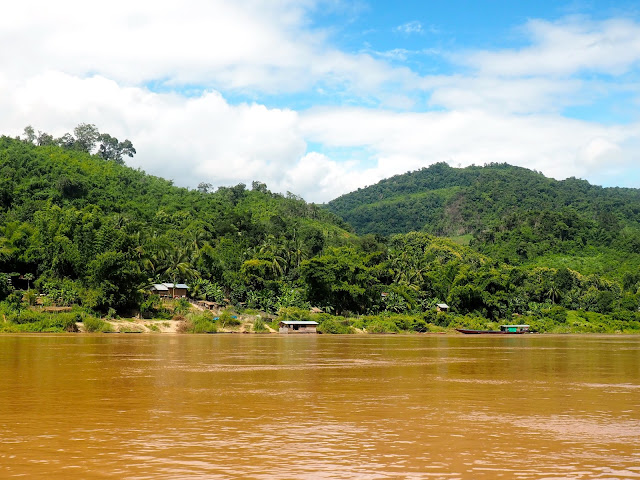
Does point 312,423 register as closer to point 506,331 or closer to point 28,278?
point 28,278

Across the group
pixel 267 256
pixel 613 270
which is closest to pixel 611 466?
pixel 267 256

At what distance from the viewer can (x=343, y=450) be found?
12.5 m

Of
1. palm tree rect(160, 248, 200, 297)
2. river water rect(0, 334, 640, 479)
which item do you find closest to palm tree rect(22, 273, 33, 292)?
palm tree rect(160, 248, 200, 297)

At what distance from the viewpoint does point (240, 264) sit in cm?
9256

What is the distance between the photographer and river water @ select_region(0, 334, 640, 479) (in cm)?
1120

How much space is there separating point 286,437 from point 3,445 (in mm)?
5711

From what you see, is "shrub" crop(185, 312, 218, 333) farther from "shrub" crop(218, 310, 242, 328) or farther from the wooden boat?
the wooden boat

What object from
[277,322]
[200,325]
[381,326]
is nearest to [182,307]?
[200,325]

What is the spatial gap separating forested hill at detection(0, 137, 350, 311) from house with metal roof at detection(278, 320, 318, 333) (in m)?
11.4

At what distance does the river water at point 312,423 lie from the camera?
→ 36.7 ft

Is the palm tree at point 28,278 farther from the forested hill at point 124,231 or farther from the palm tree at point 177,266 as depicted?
the palm tree at point 177,266

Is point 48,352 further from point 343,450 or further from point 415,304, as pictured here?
point 415,304

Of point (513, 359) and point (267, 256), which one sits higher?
point (267, 256)

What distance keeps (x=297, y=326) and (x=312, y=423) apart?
64.1 meters
